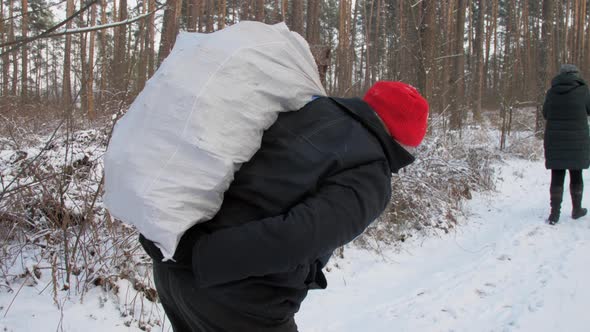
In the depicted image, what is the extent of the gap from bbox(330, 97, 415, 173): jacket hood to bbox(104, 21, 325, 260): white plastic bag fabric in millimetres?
151

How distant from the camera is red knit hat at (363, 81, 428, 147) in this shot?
1.18 meters

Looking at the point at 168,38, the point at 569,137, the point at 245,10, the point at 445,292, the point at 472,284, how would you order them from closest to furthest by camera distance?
the point at 445,292, the point at 472,284, the point at 569,137, the point at 168,38, the point at 245,10

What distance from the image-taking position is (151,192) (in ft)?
3.21

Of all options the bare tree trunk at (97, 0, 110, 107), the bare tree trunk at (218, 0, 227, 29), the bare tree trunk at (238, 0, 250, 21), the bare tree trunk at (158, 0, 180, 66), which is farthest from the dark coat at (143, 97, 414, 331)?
the bare tree trunk at (218, 0, 227, 29)

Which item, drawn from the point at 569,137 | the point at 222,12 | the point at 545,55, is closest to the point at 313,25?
the point at 222,12

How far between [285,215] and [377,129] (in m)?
0.34

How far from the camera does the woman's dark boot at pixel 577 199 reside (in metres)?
5.20

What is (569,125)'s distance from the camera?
17.1 ft

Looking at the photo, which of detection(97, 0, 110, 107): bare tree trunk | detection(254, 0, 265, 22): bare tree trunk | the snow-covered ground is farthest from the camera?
detection(254, 0, 265, 22): bare tree trunk

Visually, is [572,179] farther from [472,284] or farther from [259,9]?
[259,9]

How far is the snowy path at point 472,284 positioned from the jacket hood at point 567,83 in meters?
1.59

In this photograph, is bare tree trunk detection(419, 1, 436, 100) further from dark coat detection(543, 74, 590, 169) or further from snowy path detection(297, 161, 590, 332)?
snowy path detection(297, 161, 590, 332)

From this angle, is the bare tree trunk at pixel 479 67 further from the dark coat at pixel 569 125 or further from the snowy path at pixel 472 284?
the snowy path at pixel 472 284

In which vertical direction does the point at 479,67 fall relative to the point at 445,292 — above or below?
above
